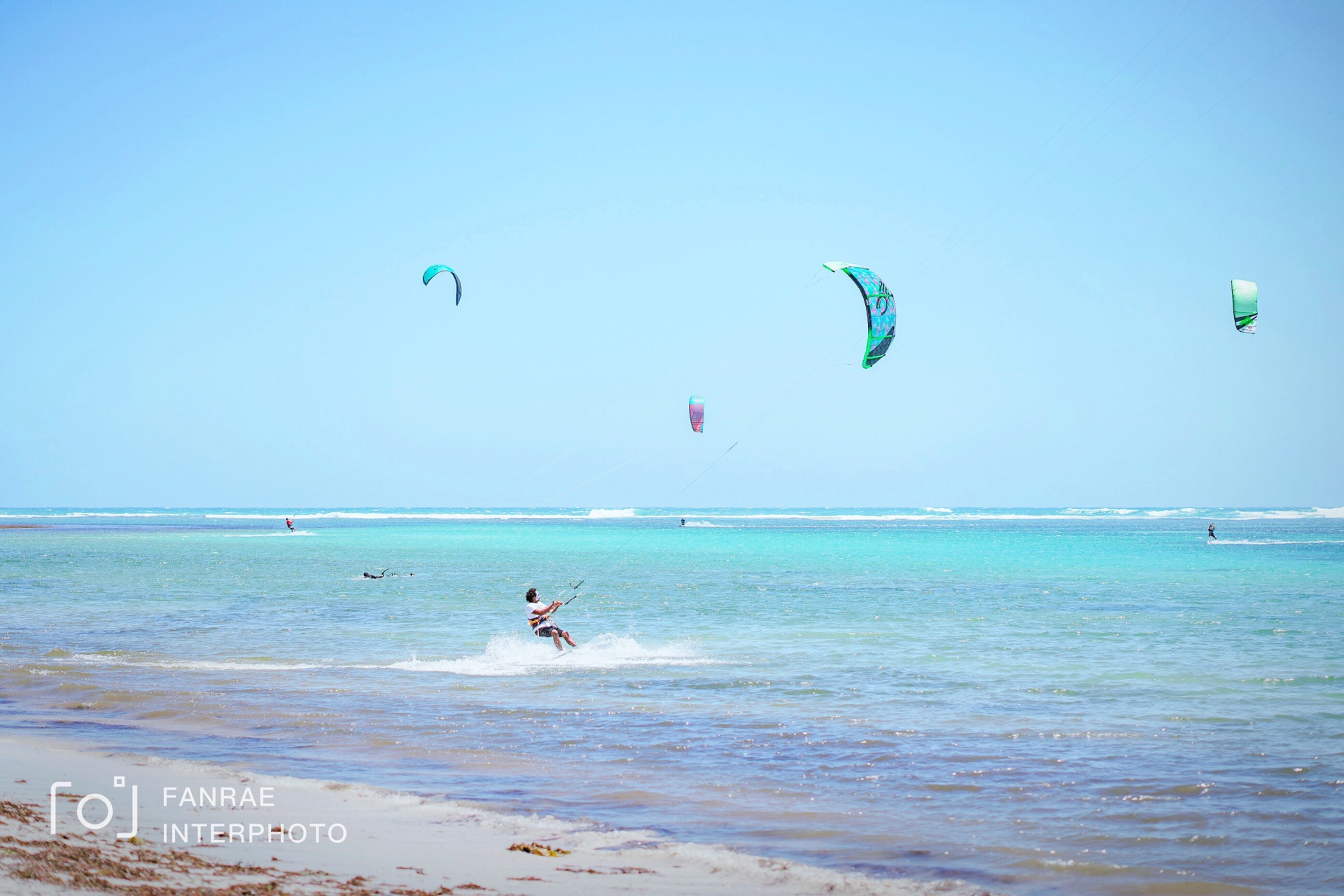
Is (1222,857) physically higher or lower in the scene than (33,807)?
lower

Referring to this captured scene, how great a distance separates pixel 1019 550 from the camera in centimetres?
4662

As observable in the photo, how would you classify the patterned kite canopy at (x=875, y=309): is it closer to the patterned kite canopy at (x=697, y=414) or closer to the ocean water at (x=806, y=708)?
the ocean water at (x=806, y=708)

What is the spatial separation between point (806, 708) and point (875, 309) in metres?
7.49

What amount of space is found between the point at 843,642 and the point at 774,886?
10.2m

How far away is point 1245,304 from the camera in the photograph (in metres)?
15.1

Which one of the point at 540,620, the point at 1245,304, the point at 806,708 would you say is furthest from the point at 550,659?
the point at 1245,304

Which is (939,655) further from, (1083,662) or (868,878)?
(868,878)

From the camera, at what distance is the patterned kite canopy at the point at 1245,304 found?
595 inches

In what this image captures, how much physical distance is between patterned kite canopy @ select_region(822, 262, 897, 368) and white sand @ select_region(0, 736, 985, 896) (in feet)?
35.1

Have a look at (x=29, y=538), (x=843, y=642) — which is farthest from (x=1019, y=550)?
(x=29, y=538)

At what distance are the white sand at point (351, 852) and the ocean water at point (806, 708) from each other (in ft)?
1.38

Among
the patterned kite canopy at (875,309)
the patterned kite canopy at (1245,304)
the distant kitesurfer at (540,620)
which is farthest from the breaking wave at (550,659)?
the patterned kite canopy at (1245,304)

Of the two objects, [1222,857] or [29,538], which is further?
[29,538]

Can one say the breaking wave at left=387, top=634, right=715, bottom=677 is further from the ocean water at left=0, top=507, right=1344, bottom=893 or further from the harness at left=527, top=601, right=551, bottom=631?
the harness at left=527, top=601, right=551, bottom=631
